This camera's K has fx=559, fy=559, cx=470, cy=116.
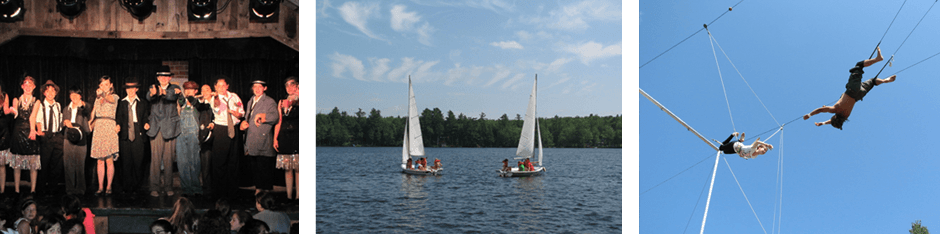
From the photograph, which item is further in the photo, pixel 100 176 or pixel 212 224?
pixel 100 176

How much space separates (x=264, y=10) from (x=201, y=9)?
43 cm

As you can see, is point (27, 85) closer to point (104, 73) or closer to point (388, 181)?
point (104, 73)

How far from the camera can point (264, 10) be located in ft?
12.2

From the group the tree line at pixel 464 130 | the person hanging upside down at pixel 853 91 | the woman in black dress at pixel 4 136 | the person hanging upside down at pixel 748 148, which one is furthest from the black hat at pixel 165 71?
the tree line at pixel 464 130

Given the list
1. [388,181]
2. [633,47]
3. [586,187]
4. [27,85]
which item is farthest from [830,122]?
[388,181]

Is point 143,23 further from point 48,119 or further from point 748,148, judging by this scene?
point 748,148

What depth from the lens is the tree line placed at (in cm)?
3531

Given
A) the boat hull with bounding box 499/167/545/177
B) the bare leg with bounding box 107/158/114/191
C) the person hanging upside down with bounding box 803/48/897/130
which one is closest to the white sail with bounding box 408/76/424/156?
the boat hull with bounding box 499/167/545/177

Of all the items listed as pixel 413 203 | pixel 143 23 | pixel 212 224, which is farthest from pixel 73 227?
pixel 413 203

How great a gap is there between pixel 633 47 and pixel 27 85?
4050mm

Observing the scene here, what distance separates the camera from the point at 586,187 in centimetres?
3148

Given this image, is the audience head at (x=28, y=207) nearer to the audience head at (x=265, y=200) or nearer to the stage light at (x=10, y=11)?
the stage light at (x=10, y=11)

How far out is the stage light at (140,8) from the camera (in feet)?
12.2

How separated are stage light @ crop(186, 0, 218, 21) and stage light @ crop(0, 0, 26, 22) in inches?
46.5
